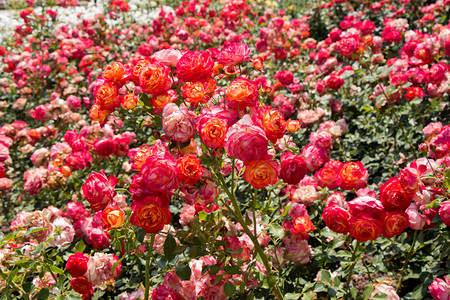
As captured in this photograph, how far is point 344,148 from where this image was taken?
7.89 ft

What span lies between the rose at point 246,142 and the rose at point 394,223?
1.63 ft

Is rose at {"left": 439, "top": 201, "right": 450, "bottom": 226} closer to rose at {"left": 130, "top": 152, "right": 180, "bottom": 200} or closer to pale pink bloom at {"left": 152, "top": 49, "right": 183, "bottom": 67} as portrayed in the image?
rose at {"left": 130, "top": 152, "right": 180, "bottom": 200}

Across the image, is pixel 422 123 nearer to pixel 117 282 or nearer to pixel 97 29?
pixel 117 282

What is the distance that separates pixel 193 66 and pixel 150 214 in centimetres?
46

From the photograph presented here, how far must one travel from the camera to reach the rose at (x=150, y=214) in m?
0.90

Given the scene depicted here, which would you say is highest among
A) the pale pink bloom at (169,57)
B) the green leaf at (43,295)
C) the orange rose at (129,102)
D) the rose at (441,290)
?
the pale pink bloom at (169,57)

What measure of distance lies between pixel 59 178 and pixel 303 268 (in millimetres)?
1515

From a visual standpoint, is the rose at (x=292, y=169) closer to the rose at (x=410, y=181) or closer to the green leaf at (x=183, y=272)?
the rose at (x=410, y=181)

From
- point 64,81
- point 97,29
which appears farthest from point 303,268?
point 97,29

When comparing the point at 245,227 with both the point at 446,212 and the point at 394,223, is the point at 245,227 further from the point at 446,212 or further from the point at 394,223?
the point at 446,212

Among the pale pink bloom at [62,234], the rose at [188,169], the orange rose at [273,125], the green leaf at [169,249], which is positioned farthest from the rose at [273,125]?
the pale pink bloom at [62,234]

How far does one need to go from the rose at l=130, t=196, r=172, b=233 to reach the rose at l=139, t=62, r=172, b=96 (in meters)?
0.33

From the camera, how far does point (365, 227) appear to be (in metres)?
1.06

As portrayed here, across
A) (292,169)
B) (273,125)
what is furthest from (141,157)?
(292,169)
